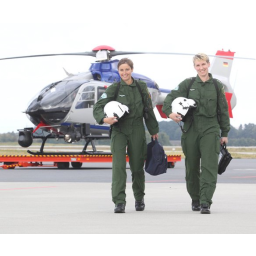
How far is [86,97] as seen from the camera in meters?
25.1

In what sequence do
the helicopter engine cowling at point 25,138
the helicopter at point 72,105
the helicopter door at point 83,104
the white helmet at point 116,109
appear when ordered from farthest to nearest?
the helicopter engine cowling at point 25,138, the helicopter door at point 83,104, the helicopter at point 72,105, the white helmet at point 116,109

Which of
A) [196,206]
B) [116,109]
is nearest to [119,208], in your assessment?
[196,206]

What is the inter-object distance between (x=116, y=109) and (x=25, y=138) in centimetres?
1654

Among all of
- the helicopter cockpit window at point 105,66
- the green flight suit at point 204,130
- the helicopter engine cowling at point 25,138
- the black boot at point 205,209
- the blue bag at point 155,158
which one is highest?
the green flight suit at point 204,130

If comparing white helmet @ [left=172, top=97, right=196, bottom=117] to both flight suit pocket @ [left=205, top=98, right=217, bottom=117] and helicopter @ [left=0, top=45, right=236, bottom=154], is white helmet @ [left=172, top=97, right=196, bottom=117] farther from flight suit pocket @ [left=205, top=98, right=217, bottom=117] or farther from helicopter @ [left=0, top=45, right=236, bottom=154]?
helicopter @ [left=0, top=45, right=236, bottom=154]

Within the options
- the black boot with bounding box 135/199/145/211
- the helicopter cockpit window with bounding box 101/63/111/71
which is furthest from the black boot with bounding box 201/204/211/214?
the helicopter cockpit window with bounding box 101/63/111/71

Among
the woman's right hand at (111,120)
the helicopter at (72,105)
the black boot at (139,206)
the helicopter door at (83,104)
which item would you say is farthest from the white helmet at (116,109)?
the helicopter door at (83,104)

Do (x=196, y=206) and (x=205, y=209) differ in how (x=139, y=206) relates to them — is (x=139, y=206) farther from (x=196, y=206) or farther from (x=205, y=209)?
(x=205, y=209)

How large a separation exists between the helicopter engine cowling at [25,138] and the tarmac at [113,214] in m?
11.6

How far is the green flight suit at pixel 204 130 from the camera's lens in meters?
8.86

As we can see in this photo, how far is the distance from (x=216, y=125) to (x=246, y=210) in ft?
3.79

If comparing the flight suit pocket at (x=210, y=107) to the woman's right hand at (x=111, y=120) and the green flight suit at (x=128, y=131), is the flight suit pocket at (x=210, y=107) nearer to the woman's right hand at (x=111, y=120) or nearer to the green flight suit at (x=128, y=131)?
the green flight suit at (x=128, y=131)
